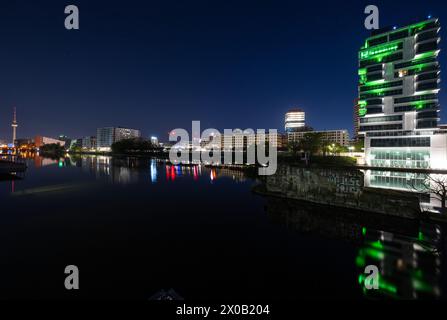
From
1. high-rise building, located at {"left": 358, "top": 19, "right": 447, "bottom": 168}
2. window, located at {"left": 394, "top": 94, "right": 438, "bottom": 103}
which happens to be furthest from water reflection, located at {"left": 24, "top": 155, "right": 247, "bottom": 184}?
window, located at {"left": 394, "top": 94, "right": 438, "bottom": 103}

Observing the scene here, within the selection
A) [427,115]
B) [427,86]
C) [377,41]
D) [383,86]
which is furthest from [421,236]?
[377,41]

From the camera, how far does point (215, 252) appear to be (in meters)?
15.7

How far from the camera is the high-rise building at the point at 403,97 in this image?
204 feet

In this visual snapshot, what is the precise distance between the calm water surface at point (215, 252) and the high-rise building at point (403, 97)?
188 feet

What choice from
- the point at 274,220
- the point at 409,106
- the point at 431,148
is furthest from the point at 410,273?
the point at 409,106

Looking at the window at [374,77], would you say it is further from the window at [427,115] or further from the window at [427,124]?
the window at [427,124]

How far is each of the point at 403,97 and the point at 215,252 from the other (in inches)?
3135

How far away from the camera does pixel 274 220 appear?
2283 cm

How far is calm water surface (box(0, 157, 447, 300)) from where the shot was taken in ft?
38.1

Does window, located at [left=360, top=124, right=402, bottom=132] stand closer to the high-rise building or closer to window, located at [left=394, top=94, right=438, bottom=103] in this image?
the high-rise building

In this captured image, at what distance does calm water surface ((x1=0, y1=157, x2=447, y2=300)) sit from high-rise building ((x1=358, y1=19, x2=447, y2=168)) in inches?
2253

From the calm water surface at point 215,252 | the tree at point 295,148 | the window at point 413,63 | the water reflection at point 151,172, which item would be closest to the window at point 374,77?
the window at point 413,63
